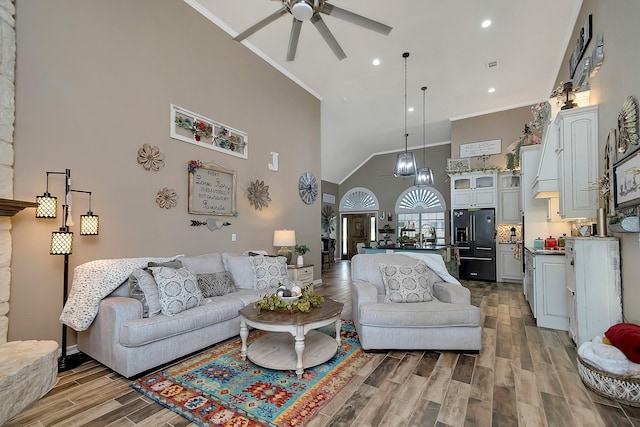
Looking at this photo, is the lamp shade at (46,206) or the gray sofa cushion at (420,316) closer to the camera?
the lamp shade at (46,206)

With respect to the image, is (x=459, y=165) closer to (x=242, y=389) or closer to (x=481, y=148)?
(x=481, y=148)

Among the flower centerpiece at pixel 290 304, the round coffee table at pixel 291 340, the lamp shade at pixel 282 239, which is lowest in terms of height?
the round coffee table at pixel 291 340

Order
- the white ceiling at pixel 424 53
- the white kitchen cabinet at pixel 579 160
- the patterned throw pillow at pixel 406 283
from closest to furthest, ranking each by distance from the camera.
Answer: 1. the patterned throw pillow at pixel 406 283
2. the white kitchen cabinet at pixel 579 160
3. the white ceiling at pixel 424 53

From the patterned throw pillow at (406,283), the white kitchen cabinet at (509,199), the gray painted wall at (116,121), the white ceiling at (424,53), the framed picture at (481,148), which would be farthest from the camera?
the framed picture at (481,148)

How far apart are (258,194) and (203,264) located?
5.87 ft

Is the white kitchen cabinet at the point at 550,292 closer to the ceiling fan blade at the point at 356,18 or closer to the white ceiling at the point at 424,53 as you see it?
the ceiling fan blade at the point at 356,18

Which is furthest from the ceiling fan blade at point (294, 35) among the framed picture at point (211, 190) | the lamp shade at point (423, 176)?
the lamp shade at point (423, 176)

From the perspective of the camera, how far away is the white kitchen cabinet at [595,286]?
2.71 meters

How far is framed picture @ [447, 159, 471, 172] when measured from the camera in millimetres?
7508

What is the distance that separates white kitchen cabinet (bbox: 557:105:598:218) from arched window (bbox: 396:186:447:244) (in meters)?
6.29

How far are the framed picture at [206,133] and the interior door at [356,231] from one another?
750 cm

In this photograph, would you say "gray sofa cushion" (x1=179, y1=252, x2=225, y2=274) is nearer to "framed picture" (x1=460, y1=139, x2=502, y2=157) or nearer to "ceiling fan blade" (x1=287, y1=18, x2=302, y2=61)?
"ceiling fan blade" (x1=287, y1=18, x2=302, y2=61)

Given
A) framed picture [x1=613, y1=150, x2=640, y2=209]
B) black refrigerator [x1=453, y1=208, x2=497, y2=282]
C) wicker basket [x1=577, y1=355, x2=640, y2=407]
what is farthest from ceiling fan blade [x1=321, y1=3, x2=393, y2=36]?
black refrigerator [x1=453, y1=208, x2=497, y2=282]

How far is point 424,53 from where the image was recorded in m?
5.18
